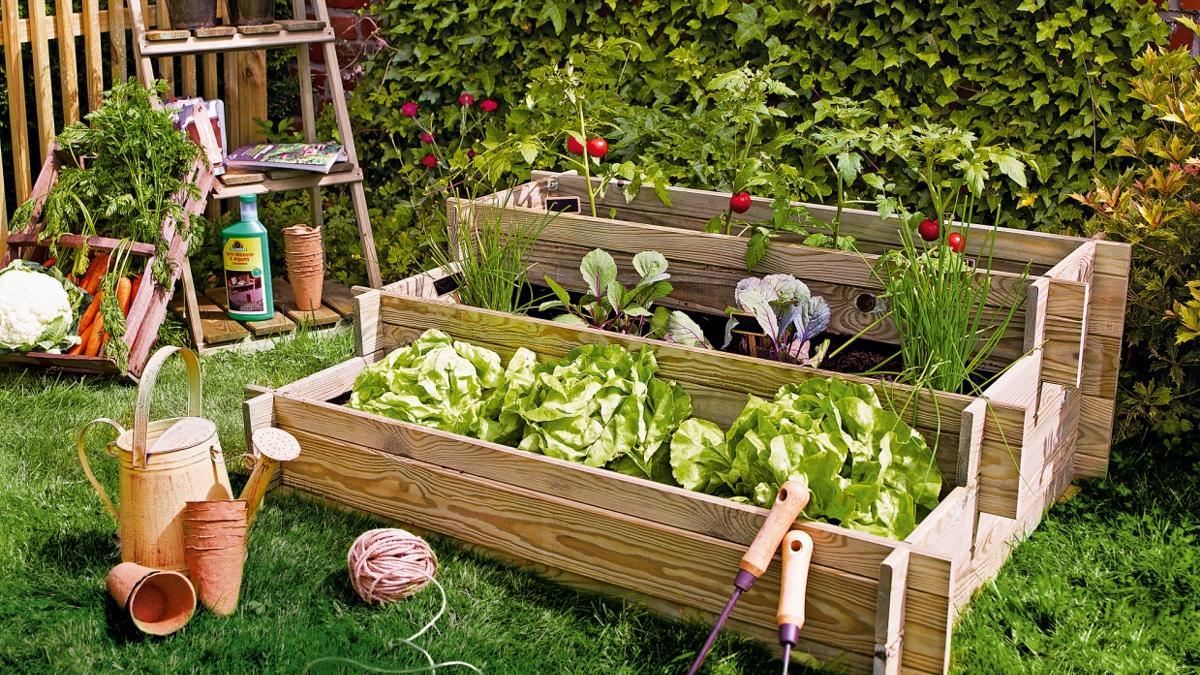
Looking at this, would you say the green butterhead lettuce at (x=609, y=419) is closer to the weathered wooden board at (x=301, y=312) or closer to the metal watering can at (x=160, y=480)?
the metal watering can at (x=160, y=480)

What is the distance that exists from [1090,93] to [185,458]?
286 centimetres

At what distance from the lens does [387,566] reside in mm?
2646

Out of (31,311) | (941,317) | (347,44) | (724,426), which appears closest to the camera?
(941,317)

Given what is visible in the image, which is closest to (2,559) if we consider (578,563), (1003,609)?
(578,563)

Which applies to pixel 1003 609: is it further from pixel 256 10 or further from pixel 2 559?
pixel 256 10

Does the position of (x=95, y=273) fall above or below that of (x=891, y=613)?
above

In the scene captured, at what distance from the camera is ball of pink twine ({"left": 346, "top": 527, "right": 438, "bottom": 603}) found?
2648 mm

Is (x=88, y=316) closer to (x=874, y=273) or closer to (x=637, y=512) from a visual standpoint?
(x=637, y=512)

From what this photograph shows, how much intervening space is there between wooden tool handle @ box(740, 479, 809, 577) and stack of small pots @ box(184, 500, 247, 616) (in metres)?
1.07

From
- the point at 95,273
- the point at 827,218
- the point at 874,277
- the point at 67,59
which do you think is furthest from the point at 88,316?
the point at 874,277

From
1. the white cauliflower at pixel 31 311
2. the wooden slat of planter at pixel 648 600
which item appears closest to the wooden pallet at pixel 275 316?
the white cauliflower at pixel 31 311

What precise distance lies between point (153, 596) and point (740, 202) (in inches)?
73.4

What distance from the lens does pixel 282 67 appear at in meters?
5.45

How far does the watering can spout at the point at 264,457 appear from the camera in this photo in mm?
2662
